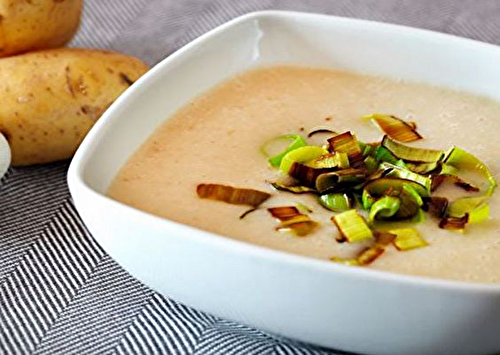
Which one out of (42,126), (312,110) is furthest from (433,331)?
(42,126)

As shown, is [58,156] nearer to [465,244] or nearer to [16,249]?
[16,249]

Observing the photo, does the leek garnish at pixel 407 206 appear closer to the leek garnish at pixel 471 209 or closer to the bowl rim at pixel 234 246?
the leek garnish at pixel 471 209

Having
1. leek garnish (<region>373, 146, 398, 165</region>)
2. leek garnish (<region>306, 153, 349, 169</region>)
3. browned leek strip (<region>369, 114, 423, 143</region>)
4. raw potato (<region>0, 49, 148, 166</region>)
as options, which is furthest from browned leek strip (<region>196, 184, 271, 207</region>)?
raw potato (<region>0, 49, 148, 166</region>)

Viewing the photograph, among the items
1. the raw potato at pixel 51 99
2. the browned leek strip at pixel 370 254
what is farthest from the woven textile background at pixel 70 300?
the browned leek strip at pixel 370 254

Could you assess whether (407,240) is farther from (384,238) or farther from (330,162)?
(330,162)

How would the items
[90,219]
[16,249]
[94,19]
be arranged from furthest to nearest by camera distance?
[94,19] < [16,249] < [90,219]
